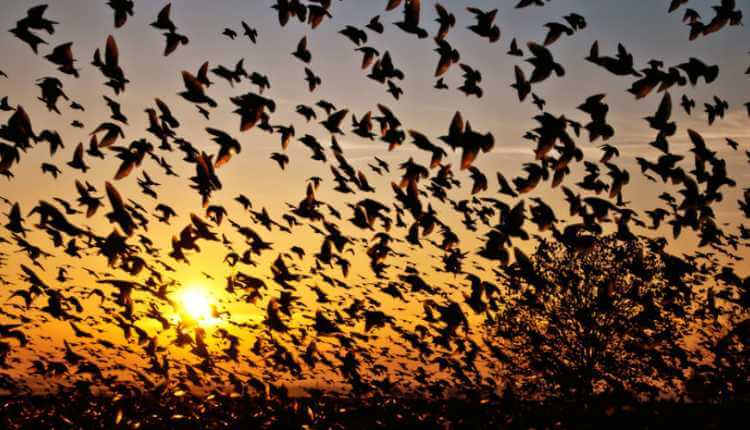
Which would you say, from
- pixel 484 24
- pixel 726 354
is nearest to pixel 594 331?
pixel 726 354

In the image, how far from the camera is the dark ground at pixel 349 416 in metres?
8.49

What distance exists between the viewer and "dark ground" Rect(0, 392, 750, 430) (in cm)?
849

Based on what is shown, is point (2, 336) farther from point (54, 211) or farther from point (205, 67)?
point (205, 67)

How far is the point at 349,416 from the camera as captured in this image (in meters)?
13.0

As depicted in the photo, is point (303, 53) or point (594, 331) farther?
point (594, 331)

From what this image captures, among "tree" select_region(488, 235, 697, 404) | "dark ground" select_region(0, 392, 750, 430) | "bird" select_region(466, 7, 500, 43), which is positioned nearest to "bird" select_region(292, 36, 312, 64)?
"bird" select_region(466, 7, 500, 43)

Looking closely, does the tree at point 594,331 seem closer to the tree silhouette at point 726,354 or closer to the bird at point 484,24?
the tree silhouette at point 726,354

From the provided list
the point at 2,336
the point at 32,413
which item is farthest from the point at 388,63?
the point at 32,413

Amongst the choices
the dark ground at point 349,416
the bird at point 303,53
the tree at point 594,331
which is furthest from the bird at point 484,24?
the tree at point 594,331

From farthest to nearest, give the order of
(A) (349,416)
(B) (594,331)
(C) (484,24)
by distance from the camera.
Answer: (B) (594,331)
(A) (349,416)
(C) (484,24)

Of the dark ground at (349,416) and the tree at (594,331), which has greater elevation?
the tree at (594,331)

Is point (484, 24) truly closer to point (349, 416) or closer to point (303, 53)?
point (303, 53)

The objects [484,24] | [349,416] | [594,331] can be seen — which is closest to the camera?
[484,24]

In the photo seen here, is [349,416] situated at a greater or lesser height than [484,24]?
lesser
